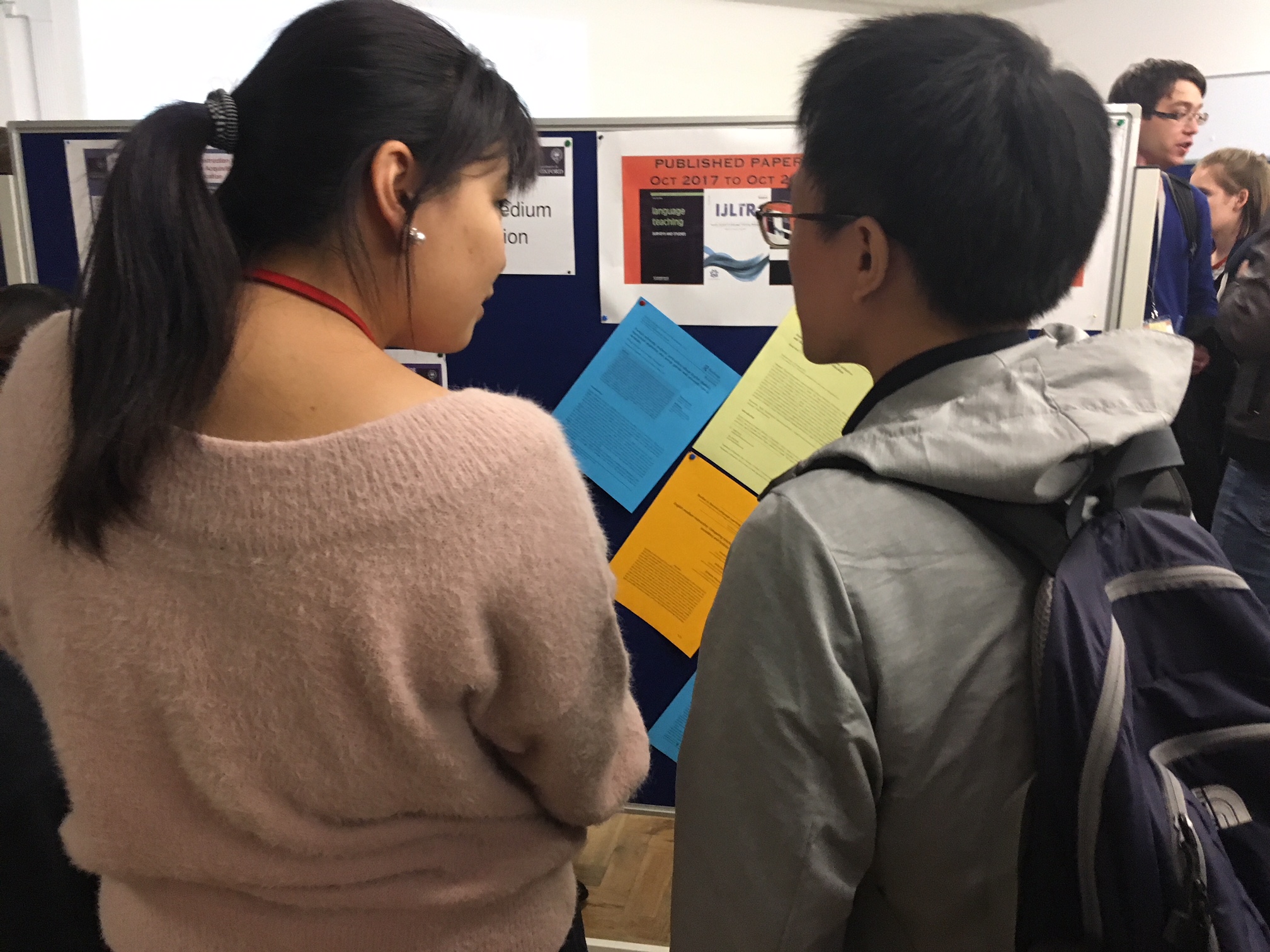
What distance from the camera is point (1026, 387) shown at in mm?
605

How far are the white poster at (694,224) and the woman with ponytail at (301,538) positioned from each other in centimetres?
77

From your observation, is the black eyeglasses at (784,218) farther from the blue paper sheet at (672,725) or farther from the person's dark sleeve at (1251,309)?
the person's dark sleeve at (1251,309)

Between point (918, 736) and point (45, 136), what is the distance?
177cm

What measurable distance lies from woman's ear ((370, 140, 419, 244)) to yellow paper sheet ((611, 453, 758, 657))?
940 millimetres

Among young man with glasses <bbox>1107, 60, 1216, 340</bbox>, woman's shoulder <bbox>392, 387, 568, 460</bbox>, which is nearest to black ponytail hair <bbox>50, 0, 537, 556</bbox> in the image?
woman's shoulder <bbox>392, 387, 568, 460</bbox>

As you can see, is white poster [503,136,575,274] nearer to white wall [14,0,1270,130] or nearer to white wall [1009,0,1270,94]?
white wall [14,0,1270,130]

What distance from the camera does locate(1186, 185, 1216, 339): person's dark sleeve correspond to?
2.28 metres

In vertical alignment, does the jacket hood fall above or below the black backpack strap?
above

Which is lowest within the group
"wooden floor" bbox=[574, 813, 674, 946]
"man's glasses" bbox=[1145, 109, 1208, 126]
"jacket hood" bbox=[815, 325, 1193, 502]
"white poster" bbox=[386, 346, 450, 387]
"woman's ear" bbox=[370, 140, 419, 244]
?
"wooden floor" bbox=[574, 813, 674, 946]

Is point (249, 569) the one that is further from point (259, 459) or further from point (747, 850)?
point (747, 850)

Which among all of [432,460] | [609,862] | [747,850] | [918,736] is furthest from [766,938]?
[609,862]

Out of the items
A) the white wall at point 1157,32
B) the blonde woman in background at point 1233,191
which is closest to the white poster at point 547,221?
the blonde woman in background at point 1233,191

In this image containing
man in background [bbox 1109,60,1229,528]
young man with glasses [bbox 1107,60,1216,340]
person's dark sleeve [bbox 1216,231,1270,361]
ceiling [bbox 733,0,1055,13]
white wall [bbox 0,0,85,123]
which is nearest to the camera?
person's dark sleeve [bbox 1216,231,1270,361]

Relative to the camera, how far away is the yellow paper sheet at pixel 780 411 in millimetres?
1440
